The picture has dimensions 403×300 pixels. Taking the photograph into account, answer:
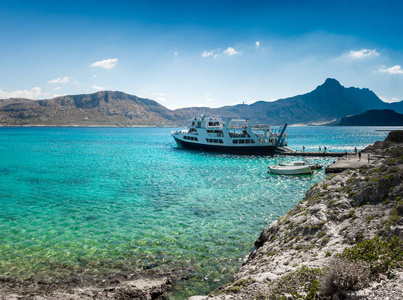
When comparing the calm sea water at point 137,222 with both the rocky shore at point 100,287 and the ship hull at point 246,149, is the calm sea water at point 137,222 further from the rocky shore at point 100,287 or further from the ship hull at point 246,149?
the ship hull at point 246,149

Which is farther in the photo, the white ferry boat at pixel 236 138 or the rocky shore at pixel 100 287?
the white ferry boat at pixel 236 138

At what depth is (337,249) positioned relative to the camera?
33.5 ft

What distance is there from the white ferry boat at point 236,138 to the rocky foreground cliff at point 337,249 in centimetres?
5539

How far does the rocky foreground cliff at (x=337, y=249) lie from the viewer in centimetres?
713

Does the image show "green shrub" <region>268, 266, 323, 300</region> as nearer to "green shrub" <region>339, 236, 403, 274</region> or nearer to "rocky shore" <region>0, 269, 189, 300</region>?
"green shrub" <region>339, 236, 403, 274</region>

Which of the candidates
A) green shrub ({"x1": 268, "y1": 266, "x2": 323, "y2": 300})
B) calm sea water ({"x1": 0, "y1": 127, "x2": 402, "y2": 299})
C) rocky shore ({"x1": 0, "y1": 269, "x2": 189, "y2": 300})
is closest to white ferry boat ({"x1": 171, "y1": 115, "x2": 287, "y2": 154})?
calm sea water ({"x1": 0, "y1": 127, "x2": 402, "y2": 299})

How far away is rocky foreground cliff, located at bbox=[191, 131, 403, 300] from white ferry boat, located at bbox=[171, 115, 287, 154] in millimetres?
55388

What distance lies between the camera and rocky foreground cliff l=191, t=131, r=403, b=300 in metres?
7.13

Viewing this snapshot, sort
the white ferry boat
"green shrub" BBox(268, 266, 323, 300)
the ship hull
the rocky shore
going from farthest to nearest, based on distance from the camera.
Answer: the white ferry boat < the ship hull < the rocky shore < "green shrub" BBox(268, 266, 323, 300)

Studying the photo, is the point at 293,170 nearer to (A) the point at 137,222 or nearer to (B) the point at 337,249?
(A) the point at 137,222

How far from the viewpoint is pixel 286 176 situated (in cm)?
4175

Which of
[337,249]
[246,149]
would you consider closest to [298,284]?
[337,249]

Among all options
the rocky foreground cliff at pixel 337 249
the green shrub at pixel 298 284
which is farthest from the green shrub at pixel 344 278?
the green shrub at pixel 298 284

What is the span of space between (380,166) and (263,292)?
12.0 metres
